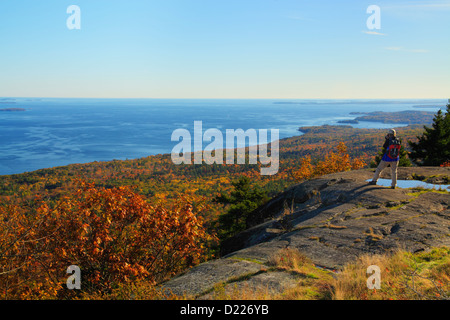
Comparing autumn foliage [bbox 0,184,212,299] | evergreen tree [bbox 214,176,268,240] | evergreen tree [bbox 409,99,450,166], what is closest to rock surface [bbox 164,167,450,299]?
autumn foliage [bbox 0,184,212,299]

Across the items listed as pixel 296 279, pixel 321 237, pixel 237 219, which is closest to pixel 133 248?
pixel 296 279

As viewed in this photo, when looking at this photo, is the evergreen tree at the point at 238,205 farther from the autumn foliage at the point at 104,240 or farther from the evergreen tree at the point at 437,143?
the evergreen tree at the point at 437,143

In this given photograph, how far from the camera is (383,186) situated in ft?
40.1

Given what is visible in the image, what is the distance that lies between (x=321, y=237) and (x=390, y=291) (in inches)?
135

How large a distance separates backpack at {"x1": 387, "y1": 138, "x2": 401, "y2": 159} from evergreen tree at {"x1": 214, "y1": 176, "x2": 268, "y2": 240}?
1699cm

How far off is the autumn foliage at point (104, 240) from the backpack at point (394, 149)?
814 cm

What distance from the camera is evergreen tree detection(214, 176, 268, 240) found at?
2727cm

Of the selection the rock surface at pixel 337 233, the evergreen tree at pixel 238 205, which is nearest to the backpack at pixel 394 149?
the rock surface at pixel 337 233

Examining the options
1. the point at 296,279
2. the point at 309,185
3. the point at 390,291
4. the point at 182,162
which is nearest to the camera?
the point at 390,291

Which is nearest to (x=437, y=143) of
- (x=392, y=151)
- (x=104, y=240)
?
(x=392, y=151)

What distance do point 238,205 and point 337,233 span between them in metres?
18.7
